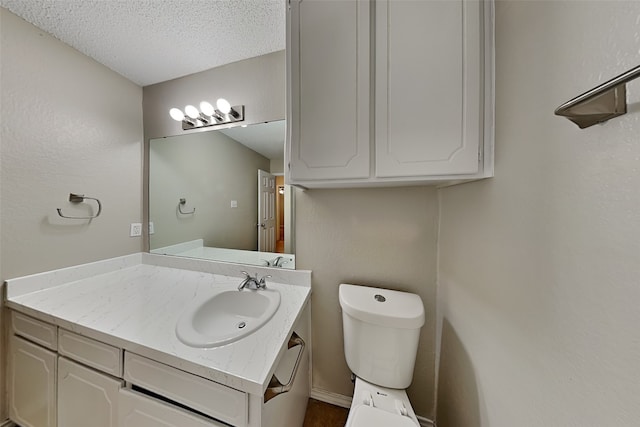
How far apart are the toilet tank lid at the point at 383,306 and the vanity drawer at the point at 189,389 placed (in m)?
0.55

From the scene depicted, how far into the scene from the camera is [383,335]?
94 centimetres

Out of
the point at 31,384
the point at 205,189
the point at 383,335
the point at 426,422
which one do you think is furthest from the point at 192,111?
the point at 426,422

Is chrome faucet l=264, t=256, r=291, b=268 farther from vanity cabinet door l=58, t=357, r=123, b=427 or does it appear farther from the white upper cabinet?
vanity cabinet door l=58, t=357, r=123, b=427

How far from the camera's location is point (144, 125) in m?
1.69

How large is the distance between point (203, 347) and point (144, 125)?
1890 millimetres

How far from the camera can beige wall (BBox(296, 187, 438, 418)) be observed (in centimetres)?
115

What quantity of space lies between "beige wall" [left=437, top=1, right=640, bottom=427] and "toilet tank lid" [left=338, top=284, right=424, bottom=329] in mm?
226

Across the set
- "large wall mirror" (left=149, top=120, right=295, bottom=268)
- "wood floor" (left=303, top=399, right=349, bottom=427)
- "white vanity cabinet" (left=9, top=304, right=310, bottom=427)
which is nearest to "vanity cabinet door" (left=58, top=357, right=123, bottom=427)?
"white vanity cabinet" (left=9, top=304, right=310, bottom=427)

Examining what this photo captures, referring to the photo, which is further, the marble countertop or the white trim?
the white trim

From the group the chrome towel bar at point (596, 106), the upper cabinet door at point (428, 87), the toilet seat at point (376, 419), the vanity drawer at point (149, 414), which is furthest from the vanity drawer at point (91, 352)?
the chrome towel bar at point (596, 106)

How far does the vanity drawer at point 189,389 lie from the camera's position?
0.65m

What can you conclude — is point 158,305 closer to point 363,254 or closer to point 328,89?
point 363,254

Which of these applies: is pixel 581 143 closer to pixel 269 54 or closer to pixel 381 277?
pixel 381 277

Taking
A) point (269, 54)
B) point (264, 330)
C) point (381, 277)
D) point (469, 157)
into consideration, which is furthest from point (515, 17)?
point (264, 330)
